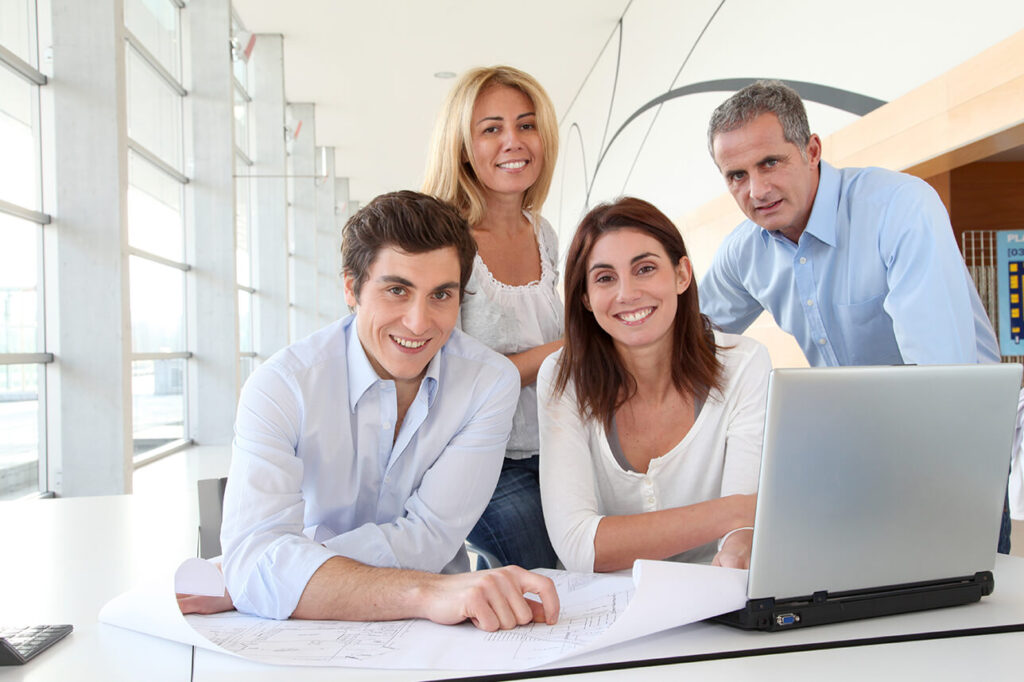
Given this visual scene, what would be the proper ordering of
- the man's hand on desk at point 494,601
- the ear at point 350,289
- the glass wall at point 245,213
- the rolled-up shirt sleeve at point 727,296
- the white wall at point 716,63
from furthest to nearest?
1. the glass wall at point 245,213
2. the white wall at point 716,63
3. the rolled-up shirt sleeve at point 727,296
4. the ear at point 350,289
5. the man's hand on desk at point 494,601

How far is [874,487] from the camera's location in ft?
2.92

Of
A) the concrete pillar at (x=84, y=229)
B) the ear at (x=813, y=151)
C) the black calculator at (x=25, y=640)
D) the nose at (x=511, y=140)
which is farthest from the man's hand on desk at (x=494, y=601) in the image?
the concrete pillar at (x=84, y=229)

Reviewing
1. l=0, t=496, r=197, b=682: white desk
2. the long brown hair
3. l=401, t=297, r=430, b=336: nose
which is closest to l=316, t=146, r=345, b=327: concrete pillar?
l=0, t=496, r=197, b=682: white desk

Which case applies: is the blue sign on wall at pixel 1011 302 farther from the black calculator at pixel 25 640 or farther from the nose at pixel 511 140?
the black calculator at pixel 25 640

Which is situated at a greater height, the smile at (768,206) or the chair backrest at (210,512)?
the smile at (768,206)

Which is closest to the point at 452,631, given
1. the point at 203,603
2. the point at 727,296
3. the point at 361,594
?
the point at 361,594

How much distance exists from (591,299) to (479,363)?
28 cm

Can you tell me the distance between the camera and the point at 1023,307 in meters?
3.54

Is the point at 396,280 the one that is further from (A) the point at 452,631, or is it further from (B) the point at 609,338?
(A) the point at 452,631

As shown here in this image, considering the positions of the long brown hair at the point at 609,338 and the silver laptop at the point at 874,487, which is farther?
the long brown hair at the point at 609,338

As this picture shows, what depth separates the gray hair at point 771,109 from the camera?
1.82 metres

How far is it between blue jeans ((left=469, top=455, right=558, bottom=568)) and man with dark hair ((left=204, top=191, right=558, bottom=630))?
220 millimetres

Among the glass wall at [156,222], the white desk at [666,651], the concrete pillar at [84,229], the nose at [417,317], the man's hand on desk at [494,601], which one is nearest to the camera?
the white desk at [666,651]

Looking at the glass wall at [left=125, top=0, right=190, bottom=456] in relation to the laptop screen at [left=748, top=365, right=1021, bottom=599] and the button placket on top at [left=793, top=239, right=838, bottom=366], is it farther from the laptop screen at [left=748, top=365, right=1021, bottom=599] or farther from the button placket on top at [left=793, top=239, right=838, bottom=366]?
the laptop screen at [left=748, top=365, right=1021, bottom=599]
